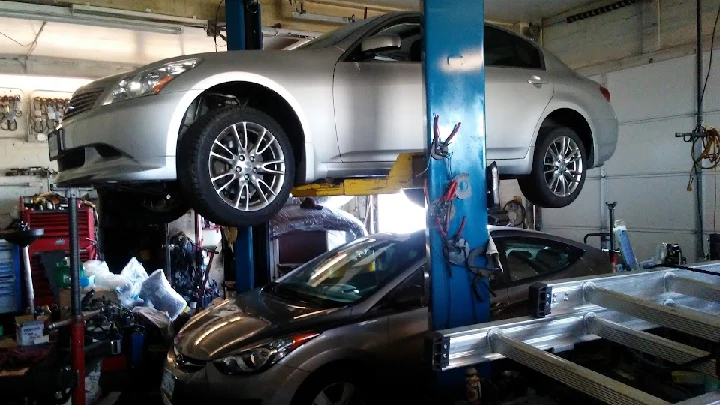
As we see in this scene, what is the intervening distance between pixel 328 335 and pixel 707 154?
16.9ft

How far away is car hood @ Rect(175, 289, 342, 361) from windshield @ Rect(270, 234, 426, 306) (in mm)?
178

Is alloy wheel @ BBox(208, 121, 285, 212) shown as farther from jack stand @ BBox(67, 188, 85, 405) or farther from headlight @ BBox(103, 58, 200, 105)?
jack stand @ BBox(67, 188, 85, 405)

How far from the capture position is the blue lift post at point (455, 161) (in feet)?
8.84

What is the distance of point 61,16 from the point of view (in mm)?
5566

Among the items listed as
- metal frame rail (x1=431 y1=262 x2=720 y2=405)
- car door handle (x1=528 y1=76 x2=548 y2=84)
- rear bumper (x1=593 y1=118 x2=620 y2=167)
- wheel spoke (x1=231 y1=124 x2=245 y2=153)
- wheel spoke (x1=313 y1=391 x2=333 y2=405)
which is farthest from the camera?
rear bumper (x1=593 y1=118 x2=620 y2=167)

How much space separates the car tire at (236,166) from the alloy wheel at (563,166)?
5.91 feet

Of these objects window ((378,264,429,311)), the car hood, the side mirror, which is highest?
the side mirror

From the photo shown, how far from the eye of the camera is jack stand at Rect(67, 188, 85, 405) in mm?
3312

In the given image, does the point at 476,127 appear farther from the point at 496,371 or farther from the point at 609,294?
the point at 496,371

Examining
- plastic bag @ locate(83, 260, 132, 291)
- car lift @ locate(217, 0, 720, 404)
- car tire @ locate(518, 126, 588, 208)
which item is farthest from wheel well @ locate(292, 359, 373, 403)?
plastic bag @ locate(83, 260, 132, 291)

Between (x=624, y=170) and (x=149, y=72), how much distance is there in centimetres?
637

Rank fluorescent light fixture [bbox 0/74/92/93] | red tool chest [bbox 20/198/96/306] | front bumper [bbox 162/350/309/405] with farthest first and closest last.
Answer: fluorescent light fixture [bbox 0/74/92/93]
red tool chest [bbox 20/198/96/306]
front bumper [bbox 162/350/309/405]

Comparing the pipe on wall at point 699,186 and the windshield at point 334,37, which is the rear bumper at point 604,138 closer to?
the windshield at point 334,37

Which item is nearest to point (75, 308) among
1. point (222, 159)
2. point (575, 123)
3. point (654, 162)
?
point (222, 159)
